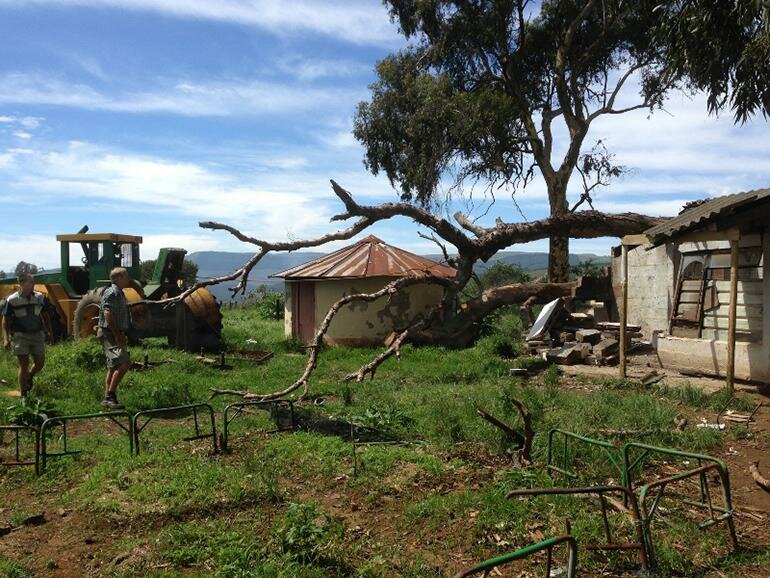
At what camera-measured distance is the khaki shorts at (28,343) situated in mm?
9281

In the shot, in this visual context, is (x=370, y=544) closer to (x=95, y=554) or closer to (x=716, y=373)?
(x=95, y=554)

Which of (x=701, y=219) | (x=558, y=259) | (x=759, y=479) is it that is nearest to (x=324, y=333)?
(x=701, y=219)

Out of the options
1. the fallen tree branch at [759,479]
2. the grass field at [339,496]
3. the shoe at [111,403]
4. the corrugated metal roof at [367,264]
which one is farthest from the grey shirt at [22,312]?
the fallen tree branch at [759,479]

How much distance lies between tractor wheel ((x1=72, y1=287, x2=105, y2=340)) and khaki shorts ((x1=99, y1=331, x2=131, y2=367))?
6675 millimetres

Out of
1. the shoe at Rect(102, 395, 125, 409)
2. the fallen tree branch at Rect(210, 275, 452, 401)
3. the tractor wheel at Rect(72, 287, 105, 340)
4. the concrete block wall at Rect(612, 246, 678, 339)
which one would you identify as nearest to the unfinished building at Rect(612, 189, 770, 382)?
the concrete block wall at Rect(612, 246, 678, 339)

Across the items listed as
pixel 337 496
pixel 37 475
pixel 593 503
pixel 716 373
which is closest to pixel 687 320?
pixel 716 373

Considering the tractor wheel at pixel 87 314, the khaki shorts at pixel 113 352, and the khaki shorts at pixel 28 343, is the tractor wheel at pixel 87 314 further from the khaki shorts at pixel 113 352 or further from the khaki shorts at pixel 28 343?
the khaki shorts at pixel 113 352

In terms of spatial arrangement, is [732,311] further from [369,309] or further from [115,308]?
[369,309]

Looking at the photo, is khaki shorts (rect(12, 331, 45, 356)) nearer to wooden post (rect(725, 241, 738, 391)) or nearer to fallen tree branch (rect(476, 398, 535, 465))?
fallen tree branch (rect(476, 398, 535, 465))

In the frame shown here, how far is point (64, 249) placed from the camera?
16750 millimetres

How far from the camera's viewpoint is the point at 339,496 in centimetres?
559

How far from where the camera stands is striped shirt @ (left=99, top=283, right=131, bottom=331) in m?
8.67

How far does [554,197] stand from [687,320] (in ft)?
41.8

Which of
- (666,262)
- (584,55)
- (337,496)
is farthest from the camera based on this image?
(584,55)
